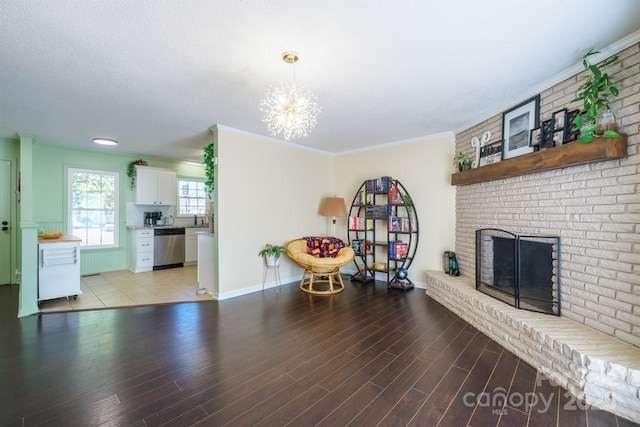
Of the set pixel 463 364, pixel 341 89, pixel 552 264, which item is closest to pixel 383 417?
pixel 463 364

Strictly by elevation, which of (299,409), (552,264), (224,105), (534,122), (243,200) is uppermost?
(224,105)

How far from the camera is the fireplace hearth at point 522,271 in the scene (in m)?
2.60

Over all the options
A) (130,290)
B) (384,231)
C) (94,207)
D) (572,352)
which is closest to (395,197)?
(384,231)

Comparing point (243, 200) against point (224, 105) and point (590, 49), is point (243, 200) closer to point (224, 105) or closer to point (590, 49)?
point (224, 105)

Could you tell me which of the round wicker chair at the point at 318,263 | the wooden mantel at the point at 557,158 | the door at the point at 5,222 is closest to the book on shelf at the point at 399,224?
the round wicker chair at the point at 318,263

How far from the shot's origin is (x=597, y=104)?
2.17m

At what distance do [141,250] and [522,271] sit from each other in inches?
253

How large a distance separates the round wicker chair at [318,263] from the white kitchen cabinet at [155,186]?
136 inches

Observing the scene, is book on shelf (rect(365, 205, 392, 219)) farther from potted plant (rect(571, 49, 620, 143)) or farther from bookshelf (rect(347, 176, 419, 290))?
potted plant (rect(571, 49, 620, 143))

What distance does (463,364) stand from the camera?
229 cm

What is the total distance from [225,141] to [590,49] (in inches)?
154

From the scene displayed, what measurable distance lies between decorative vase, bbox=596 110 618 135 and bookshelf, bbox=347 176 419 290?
8.17 feet

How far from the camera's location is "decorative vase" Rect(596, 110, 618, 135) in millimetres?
2131

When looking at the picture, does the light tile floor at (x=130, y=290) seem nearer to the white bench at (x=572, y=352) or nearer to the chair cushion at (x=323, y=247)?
the chair cushion at (x=323, y=247)
